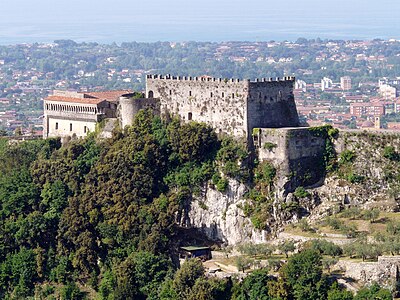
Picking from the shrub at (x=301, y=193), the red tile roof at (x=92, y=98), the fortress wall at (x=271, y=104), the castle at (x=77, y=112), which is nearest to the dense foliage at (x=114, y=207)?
the shrub at (x=301, y=193)

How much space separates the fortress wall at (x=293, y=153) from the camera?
5397cm

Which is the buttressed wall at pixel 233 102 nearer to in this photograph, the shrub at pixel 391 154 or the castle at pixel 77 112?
the castle at pixel 77 112

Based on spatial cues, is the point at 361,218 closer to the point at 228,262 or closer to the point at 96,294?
the point at 228,262

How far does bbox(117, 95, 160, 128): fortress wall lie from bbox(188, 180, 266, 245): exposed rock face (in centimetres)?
562

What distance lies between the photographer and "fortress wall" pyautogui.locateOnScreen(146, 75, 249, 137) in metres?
55.3

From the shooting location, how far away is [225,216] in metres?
54.3

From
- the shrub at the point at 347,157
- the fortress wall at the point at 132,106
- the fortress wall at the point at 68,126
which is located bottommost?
the shrub at the point at 347,157

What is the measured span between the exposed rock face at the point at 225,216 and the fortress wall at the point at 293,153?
182 cm

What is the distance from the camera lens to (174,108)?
190 feet

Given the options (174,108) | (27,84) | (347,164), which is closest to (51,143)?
(174,108)

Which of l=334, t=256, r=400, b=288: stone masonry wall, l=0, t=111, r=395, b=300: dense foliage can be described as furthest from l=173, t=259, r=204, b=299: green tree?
l=334, t=256, r=400, b=288: stone masonry wall

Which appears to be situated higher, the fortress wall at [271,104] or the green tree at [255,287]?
the fortress wall at [271,104]

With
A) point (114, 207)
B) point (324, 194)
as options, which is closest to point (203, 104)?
point (114, 207)

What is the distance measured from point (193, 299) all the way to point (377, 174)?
10.7 m
